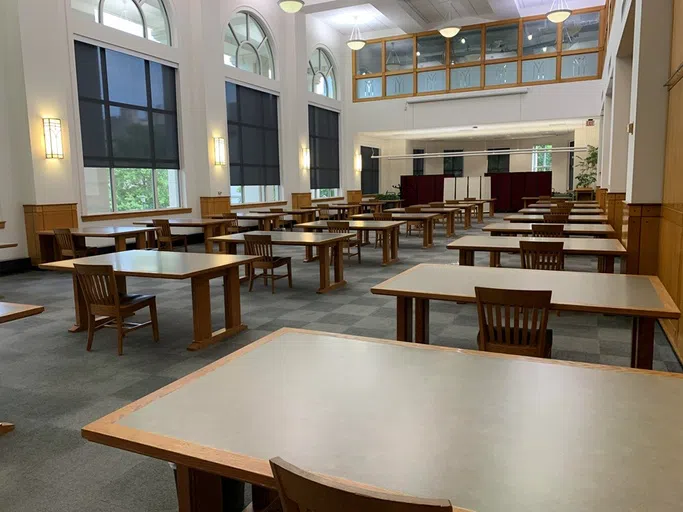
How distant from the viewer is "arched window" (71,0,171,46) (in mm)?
9359

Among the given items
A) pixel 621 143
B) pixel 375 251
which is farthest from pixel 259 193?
pixel 621 143

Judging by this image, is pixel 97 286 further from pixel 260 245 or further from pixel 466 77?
pixel 466 77

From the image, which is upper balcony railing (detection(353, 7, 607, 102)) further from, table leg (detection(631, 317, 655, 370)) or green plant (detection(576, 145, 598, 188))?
table leg (detection(631, 317, 655, 370))

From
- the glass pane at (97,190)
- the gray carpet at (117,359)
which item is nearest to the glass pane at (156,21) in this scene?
the glass pane at (97,190)

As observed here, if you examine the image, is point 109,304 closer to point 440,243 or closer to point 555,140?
point 440,243

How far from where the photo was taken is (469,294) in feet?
9.55

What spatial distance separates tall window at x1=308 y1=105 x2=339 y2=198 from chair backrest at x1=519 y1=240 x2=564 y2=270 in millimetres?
12217

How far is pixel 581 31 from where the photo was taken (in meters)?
14.7

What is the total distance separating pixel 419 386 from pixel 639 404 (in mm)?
613

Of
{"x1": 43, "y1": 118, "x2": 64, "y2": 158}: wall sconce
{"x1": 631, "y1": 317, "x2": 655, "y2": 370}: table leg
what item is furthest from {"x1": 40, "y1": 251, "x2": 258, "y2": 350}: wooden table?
{"x1": 43, "y1": 118, "x2": 64, "y2": 158}: wall sconce

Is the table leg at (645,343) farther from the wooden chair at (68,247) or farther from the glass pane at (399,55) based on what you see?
the glass pane at (399,55)

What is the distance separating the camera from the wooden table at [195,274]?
13.7 ft

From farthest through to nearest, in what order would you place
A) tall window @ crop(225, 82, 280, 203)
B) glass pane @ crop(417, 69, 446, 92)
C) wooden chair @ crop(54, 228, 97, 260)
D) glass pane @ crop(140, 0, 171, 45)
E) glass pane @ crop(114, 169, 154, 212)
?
1. glass pane @ crop(417, 69, 446, 92)
2. tall window @ crop(225, 82, 280, 203)
3. glass pane @ crop(140, 0, 171, 45)
4. glass pane @ crop(114, 169, 154, 212)
5. wooden chair @ crop(54, 228, 97, 260)

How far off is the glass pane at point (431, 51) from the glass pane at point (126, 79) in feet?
30.6
